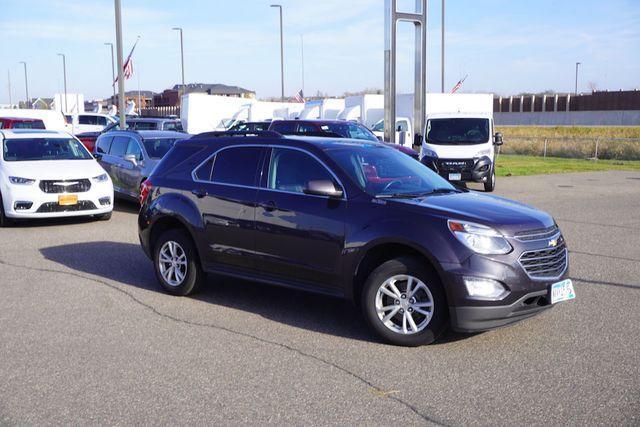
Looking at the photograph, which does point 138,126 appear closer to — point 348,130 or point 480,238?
point 348,130

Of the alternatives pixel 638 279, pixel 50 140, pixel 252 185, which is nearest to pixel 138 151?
pixel 50 140

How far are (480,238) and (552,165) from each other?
25624 mm

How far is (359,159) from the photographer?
7.00 m

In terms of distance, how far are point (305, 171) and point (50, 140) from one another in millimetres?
8954

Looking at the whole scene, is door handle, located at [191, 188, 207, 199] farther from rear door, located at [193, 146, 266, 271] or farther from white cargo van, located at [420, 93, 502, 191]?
white cargo van, located at [420, 93, 502, 191]

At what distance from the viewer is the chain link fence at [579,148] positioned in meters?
34.0

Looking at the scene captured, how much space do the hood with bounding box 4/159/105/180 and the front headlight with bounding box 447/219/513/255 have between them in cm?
896

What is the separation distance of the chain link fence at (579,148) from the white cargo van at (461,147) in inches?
567

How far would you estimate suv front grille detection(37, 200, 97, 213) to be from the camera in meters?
12.6

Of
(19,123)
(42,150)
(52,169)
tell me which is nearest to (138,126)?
(19,123)

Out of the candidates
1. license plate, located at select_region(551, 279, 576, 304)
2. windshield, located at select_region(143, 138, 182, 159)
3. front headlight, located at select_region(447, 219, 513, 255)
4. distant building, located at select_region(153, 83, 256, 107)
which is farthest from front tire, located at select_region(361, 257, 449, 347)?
distant building, located at select_region(153, 83, 256, 107)

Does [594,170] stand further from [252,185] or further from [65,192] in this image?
[252,185]

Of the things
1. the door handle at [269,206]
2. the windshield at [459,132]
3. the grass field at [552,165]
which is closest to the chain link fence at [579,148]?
the grass field at [552,165]

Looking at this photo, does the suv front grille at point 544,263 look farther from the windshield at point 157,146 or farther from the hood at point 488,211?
the windshield at point 157,146
